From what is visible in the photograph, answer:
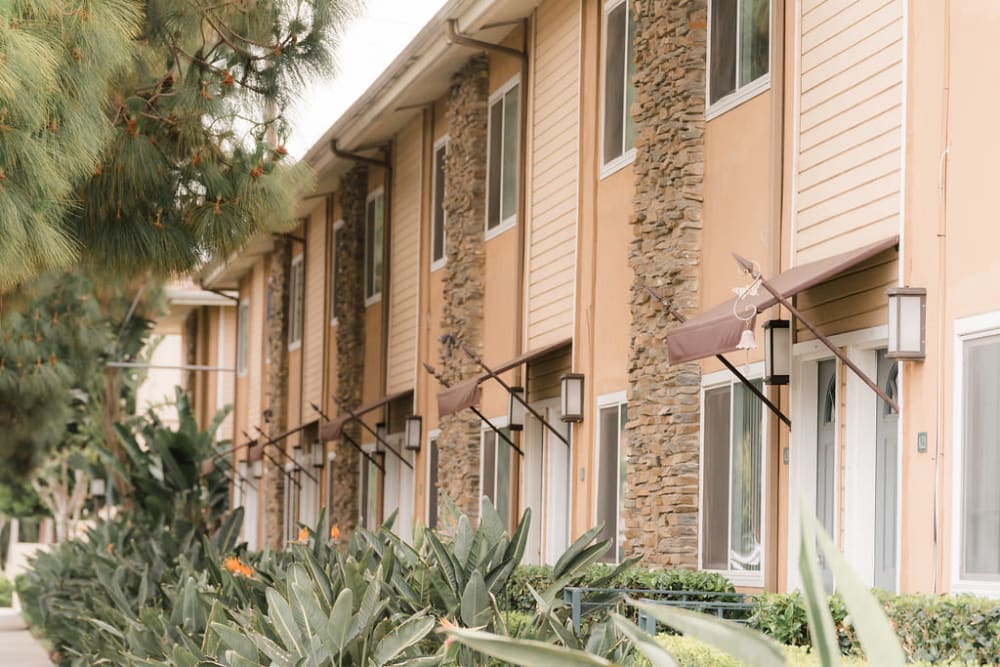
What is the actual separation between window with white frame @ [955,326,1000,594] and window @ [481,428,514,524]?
9.02m

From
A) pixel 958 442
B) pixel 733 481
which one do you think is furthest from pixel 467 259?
pixel 958 442

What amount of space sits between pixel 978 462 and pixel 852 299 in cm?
204

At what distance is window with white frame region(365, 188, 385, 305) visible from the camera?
2416 cm

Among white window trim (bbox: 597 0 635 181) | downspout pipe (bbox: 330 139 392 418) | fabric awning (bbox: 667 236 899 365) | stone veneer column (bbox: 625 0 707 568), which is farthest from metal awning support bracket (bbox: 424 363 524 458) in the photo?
fabric awning (bbox: 667 236 899 365)

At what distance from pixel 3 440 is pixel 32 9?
52.7ft

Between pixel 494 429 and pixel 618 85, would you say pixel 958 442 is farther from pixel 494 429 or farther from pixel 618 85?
pixel 494 429

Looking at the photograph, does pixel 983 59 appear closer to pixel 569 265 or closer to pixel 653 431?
pixel 653 431

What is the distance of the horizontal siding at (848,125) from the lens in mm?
9977

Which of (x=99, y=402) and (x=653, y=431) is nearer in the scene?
(x=653, y=431)

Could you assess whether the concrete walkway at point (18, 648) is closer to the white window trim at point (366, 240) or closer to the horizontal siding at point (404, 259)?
the horizontal siding at point (404, 259)

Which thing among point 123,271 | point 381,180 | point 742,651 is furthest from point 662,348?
point 381,180

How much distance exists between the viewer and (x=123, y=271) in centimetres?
1237

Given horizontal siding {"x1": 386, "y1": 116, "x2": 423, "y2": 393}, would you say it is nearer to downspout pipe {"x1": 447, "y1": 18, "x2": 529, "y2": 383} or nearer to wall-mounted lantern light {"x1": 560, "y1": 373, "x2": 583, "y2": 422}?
downspout pipe {"x1": 447, "y1": 18, "x2": 529, "y2": 383}

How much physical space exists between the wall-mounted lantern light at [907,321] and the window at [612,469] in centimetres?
534
